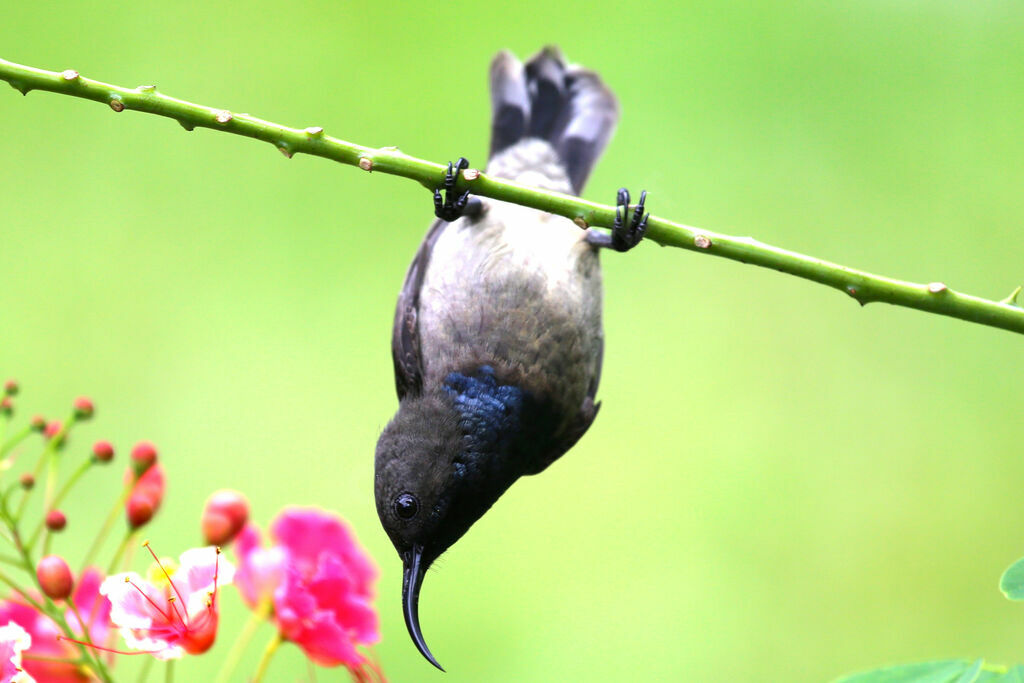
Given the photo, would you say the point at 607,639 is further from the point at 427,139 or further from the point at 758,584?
the point at 427,139

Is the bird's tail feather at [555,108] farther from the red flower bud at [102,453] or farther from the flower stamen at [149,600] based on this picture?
the flower stamen at [149,600]

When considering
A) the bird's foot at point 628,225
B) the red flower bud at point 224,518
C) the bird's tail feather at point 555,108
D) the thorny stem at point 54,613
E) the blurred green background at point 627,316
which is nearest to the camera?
the thorny stem at point 54,613

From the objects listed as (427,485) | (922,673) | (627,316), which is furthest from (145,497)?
(627,316)

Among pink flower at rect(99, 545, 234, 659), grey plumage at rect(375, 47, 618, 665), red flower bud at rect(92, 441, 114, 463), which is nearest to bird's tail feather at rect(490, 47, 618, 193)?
grey plumage at rect(375, 47, 618, 665)

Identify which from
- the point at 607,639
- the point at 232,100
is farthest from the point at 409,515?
the point at 232,100

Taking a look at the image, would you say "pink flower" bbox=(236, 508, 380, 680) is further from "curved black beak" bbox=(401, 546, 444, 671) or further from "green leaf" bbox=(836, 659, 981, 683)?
"green leaf" bbox=(836, 659, 981, 683)

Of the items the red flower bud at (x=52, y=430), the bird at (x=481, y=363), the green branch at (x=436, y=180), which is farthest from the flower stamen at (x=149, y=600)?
the green branch at (x=436, y=180)

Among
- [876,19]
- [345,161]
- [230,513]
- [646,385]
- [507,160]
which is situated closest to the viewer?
[345,161]
